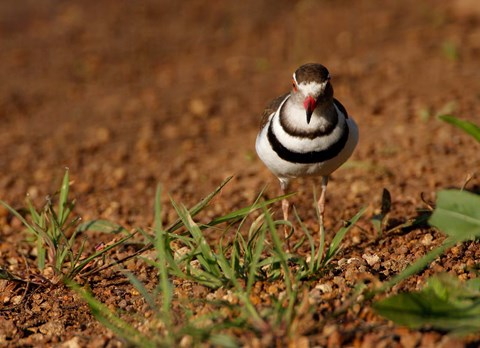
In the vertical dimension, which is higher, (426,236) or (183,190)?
(426,236)

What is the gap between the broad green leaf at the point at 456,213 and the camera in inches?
120

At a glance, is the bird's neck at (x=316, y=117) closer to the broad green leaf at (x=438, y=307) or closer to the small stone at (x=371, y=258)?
the small stone at (x=371, y=258)

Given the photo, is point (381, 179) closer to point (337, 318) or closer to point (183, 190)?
point (183, 190)

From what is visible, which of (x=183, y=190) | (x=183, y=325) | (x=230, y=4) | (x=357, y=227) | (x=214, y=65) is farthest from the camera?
(x=230, y=4)

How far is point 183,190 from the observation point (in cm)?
557

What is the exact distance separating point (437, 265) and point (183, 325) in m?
1.28

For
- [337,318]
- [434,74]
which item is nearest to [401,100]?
[434,74]

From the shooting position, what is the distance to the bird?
12.5 ft

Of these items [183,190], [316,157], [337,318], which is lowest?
[183,190]

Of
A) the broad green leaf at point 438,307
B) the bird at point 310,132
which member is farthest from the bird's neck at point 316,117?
the broad green leaf at point 438,307

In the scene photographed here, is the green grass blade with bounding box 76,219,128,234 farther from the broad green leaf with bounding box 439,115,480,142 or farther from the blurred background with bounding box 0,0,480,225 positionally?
the broad green leaf with bounding box 439,115,480,142

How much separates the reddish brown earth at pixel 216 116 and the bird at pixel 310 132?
543 mm

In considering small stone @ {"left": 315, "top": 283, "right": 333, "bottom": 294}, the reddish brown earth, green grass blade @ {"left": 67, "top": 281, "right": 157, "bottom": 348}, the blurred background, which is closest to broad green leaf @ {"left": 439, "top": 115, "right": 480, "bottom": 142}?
the reddish brown earth

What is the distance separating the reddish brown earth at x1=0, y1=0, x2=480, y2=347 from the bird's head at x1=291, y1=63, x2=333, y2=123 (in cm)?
84
